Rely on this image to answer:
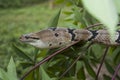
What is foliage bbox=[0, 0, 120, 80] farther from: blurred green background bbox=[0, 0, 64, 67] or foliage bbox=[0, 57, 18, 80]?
blurred green background bbox=[0, 0, 64, 67]

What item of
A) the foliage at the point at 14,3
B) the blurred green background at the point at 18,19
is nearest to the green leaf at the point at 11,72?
the blurred green background at the point at 18,19

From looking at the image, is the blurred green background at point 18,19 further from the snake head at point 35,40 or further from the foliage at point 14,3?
the snake head at point 35,40

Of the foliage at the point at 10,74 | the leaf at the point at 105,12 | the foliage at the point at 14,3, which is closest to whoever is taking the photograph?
the leaf at the point at 105,12

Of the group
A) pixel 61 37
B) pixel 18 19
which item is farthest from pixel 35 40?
pixel 18 19

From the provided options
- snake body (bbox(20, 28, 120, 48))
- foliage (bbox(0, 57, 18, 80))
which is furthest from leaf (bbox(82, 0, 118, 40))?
snake body (bbox(20, 28, 120, 48))

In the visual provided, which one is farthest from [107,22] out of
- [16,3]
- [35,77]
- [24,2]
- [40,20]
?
[24,2]

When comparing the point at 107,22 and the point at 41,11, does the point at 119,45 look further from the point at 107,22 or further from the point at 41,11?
the point at 41,11
